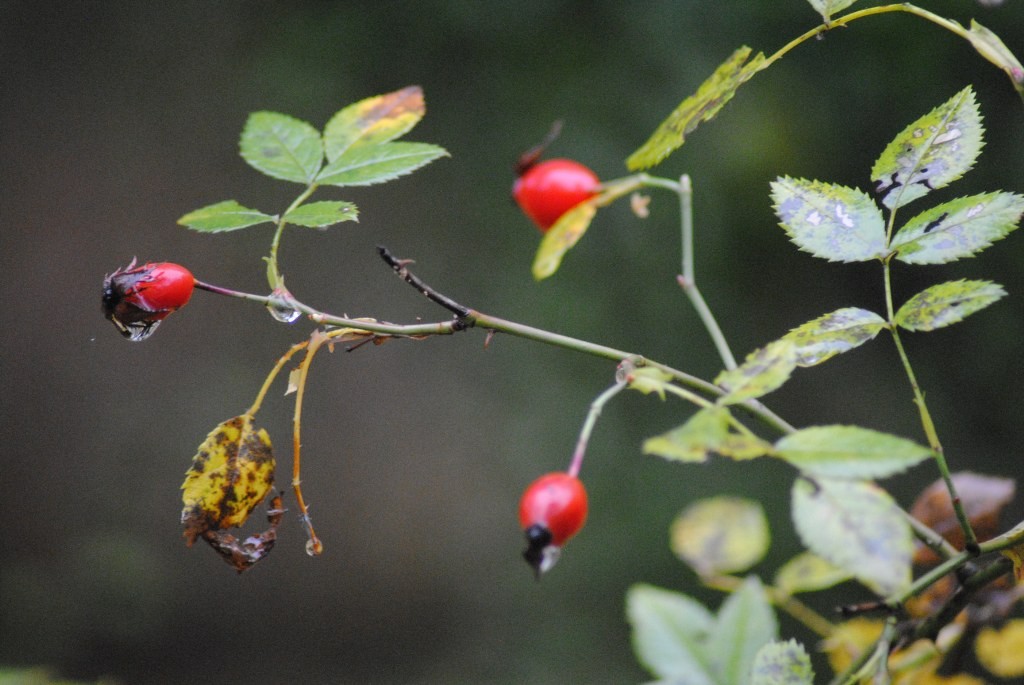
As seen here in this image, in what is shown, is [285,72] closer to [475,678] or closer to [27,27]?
[27,27]

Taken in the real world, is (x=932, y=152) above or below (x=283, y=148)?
below

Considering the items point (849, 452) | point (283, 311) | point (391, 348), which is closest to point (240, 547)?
point (283, 311)

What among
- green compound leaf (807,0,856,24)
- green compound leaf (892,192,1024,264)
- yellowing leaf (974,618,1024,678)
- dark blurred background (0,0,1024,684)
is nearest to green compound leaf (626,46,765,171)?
green compound leaf (807,0,856,24)

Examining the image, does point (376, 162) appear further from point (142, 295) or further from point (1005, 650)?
point (1005, 650)

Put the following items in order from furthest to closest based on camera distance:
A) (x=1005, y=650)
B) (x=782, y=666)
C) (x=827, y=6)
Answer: (x=1005, y=650) → (x=827, y=6) → (x=782, y=666)

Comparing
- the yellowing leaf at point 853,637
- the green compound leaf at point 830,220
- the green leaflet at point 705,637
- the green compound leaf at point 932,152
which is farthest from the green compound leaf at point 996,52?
the yellowing leaf at point 853,637

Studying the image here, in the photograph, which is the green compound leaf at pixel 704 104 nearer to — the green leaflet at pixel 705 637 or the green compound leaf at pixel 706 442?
the green compound leaf at pixel 706 442
